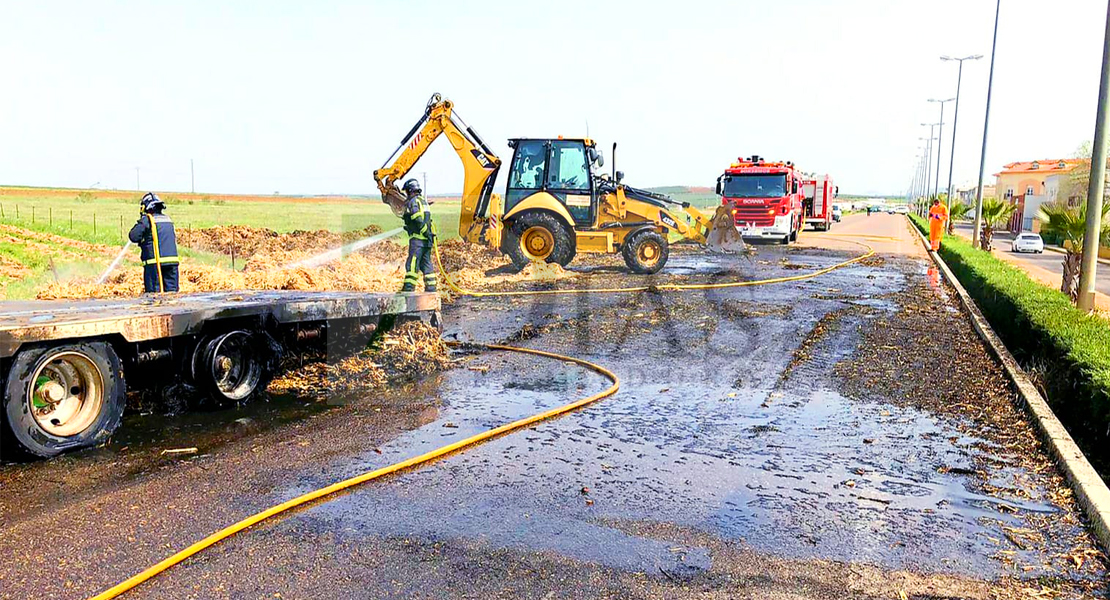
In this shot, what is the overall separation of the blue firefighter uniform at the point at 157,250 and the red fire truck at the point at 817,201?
37608mm

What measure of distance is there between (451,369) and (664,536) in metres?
4.93

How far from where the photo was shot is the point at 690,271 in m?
20.7

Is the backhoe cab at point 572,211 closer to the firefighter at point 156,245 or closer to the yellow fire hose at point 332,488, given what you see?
the firefighter at point 156,245

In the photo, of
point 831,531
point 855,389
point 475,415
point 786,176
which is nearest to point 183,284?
point 475,415

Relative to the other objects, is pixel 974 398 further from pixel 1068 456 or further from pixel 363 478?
pixel 363 478

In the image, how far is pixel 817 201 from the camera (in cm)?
4594

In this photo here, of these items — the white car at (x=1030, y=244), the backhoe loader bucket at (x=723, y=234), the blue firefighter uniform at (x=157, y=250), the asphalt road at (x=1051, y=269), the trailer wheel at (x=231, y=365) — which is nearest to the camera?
the trailer wheel at (x=231, y=365)

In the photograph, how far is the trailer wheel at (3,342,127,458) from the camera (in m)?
5.58

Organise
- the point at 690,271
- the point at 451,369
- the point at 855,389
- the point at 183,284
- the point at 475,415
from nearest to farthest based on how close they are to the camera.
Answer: the point at 475,415, the point at 855,389, the point at 451,369, the point at 183,284, the point at 690,271

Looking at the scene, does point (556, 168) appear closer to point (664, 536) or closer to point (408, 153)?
point (408, 153)

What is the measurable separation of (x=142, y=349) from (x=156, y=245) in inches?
143

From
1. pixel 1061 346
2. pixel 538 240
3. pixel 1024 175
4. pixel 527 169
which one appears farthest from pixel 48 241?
pixel 1024 175

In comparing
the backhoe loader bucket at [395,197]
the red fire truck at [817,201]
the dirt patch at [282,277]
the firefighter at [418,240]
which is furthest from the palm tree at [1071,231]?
the red fire truck at [817,201]

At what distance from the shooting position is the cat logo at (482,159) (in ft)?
58.2
